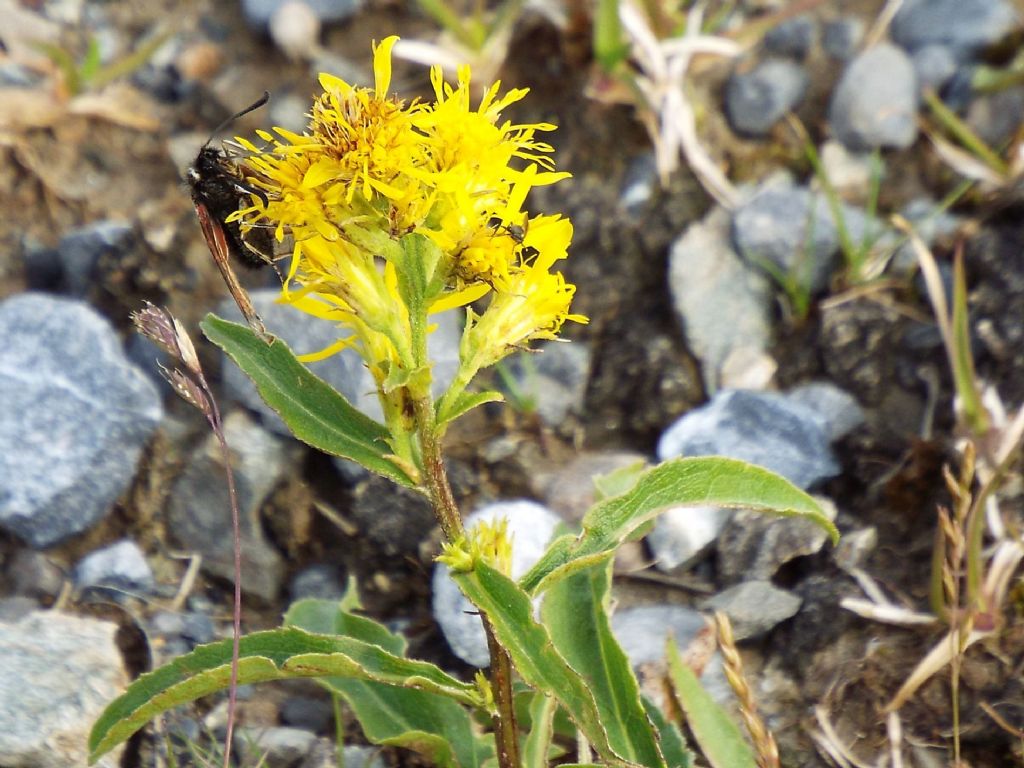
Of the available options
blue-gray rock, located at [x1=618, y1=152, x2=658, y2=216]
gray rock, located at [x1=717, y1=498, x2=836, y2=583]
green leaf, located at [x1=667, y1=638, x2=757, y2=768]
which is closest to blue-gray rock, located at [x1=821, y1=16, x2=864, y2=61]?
blue-gray rock, located at [x1=618, y1=152, x2=658, y2=216]

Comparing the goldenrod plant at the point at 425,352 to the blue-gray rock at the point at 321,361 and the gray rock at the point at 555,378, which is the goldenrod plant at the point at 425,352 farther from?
the gray rock at the point at 555,378

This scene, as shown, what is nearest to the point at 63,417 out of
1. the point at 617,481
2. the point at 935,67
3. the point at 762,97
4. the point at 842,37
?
the point at 617,481

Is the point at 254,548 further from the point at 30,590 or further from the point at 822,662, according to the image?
the point at 822,662

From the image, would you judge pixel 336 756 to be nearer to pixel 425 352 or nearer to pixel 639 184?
pixel 425 352

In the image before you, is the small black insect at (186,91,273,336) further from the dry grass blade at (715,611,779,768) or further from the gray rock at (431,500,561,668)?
the dry grass blade at (715,611,779,768)

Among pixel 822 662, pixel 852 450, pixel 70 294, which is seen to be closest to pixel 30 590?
pixel 70 294

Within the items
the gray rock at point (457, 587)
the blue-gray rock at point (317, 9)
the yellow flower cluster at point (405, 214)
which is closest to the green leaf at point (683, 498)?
the yellow flower cluster at point (405, 214)
